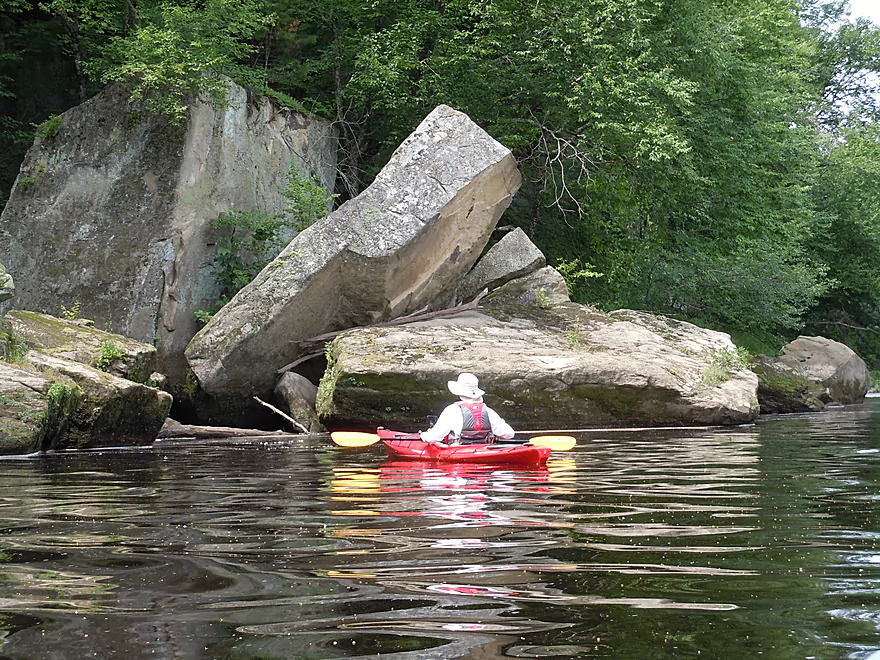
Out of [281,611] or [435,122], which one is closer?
[281,611]

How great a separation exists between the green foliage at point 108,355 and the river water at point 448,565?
4674mm

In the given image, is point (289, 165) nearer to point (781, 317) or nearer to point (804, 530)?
point (781, 317)

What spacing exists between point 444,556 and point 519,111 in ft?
57.8

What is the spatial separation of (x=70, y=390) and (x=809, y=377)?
16710mm

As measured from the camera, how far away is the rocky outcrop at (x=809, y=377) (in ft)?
64.6

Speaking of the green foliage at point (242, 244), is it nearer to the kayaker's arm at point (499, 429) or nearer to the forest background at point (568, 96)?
the forest background at point (568, 96)

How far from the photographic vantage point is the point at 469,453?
8.79m

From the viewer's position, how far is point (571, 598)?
326 cm

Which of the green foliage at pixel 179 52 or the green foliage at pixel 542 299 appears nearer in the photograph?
the green foliage at pixel 179 52

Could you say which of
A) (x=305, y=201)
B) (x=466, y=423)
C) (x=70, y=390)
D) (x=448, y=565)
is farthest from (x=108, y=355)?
(x=448, y=565)

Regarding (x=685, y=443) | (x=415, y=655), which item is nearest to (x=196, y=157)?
(x=685, y=443)

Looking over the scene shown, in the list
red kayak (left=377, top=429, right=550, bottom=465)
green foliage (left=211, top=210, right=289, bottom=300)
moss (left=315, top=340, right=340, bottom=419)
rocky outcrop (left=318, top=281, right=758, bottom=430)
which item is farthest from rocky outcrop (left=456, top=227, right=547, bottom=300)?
red kayak (left=377, top=429, right=550, bottom=465)

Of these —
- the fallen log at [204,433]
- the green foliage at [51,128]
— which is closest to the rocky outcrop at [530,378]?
the fallen log at [204,433]

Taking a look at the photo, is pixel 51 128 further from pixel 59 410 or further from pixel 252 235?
pixel 59 410
